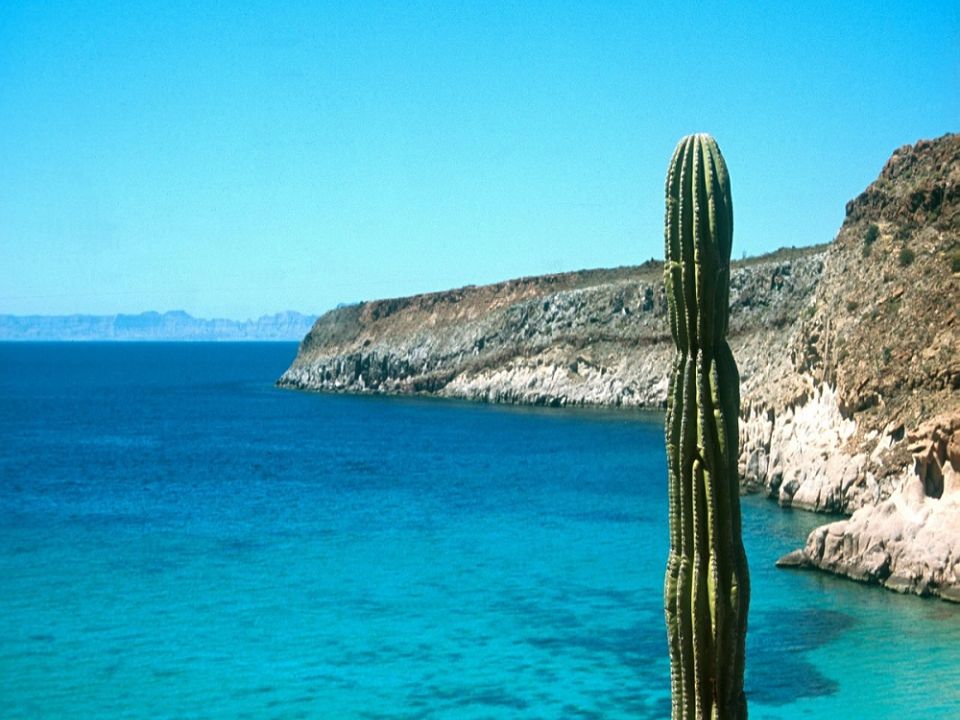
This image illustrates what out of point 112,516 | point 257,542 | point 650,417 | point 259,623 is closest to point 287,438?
point 650,417

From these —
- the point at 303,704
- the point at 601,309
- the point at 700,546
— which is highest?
the point at 601,309

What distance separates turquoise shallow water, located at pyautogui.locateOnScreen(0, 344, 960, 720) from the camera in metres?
20.2

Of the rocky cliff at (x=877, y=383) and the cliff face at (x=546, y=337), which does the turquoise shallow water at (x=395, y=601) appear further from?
the cliff face at (x=546, y=337)

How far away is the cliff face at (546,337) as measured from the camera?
79.9 metres

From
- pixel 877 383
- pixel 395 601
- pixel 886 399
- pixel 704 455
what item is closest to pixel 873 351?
pixel 877 383

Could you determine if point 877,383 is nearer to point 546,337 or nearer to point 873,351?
point 873,351

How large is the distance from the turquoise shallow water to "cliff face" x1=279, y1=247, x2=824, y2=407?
86.7 feet

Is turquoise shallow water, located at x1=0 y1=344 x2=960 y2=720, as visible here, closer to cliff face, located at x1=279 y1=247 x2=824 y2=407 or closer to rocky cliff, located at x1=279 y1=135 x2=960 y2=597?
rocky cliff, located at x1=279 y1=135 x2=960 y2=597

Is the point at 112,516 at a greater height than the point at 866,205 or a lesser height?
lesser

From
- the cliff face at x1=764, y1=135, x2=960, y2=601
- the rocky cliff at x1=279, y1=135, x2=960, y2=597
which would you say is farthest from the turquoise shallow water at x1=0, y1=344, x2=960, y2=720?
the rocky cliff at x1=279, y1=135, x2=960, y2=597

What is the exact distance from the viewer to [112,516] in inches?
1555

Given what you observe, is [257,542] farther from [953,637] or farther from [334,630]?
[953,637]

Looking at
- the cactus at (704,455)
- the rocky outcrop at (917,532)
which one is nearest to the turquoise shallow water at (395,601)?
the rocky outcrop at (917,532)

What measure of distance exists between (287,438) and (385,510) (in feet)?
87.9
